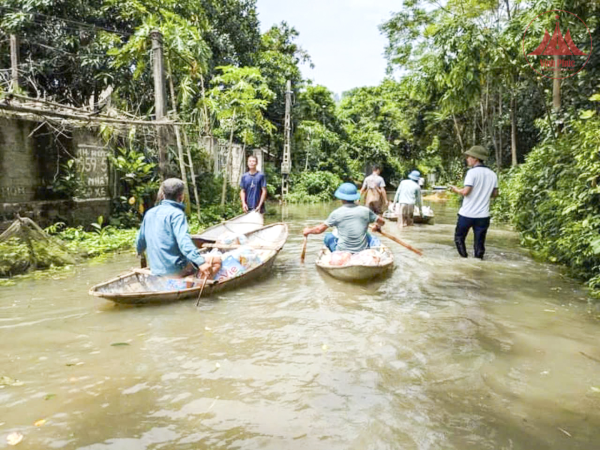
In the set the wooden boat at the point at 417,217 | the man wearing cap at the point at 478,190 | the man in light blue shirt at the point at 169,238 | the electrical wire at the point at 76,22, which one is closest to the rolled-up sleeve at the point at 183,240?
the man in light blue shirt at the point at 169,238

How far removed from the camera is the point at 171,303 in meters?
5.53

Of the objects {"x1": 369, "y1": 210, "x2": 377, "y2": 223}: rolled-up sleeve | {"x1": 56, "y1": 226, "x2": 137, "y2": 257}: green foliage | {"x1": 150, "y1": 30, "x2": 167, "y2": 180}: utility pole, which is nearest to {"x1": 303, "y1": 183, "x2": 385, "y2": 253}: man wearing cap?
{"x1": 369, "y1": 210, "x2": 377, "y2": 223}: rolled-up sleeve

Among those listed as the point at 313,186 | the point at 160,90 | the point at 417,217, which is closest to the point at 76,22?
the point at 160,90

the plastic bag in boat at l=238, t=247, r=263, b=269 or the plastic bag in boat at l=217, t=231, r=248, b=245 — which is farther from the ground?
the plastic bag in boat at l=217, t=231, r=248, b=245

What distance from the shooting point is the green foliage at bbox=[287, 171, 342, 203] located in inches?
1000

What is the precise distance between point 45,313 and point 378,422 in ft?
13.6

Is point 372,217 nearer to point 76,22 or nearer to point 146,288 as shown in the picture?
point 146,288

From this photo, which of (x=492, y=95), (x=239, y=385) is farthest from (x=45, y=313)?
(x=492, y=95)

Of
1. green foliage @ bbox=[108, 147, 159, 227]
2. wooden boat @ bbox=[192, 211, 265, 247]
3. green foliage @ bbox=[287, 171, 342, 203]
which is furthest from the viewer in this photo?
green foliage @ bbox=[287, 171, 342, 203]

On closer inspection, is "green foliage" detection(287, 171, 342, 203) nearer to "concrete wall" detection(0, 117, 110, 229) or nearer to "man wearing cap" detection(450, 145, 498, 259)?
"concrete wall" detection(0, 117, 110, 229)

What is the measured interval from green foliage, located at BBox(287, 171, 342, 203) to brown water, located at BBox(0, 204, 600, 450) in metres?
18.9

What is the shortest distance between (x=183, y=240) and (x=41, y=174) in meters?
5.58

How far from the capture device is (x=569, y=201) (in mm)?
6918

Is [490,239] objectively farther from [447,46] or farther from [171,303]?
[171,303]
